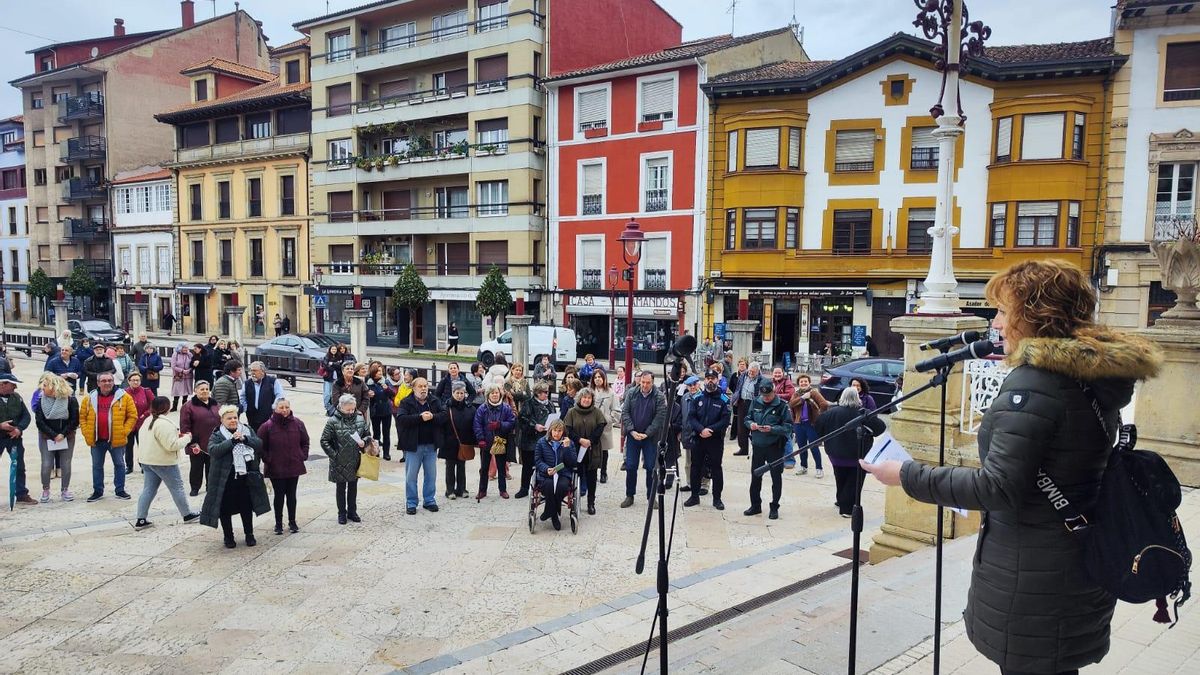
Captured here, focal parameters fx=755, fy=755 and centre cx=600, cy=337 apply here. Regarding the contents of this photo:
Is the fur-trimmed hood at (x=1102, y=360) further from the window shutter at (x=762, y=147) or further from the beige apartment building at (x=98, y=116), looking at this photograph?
the beige apartment building at (x=98, y=116)

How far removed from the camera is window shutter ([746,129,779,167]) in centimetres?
2788

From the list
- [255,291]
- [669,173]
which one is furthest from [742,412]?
[255,291]

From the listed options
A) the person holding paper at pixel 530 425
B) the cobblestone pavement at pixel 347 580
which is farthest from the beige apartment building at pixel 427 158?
the cobblestone pavement at pixel 347 580

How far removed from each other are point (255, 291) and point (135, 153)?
14.5 meters

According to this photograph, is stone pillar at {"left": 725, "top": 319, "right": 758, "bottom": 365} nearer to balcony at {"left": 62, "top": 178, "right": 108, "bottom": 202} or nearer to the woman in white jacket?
the woman in white jacket

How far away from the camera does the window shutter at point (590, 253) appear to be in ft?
106

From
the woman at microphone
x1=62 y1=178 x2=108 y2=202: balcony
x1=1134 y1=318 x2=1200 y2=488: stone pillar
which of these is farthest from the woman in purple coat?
x1=62 y1=178 x2=108 y2=202: balcony

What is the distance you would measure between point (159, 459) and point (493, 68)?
2871cm

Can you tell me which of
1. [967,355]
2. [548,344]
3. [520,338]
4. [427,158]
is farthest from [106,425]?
[427,158]

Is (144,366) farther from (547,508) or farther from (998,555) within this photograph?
(998,555)

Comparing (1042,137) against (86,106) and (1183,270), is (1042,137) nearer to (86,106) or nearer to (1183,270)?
(1183,270)

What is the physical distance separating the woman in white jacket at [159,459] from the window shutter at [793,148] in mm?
23753

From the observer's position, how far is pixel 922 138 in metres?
26.5

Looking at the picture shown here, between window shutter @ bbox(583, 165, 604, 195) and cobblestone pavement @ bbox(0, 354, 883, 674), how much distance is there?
23.8 meters
